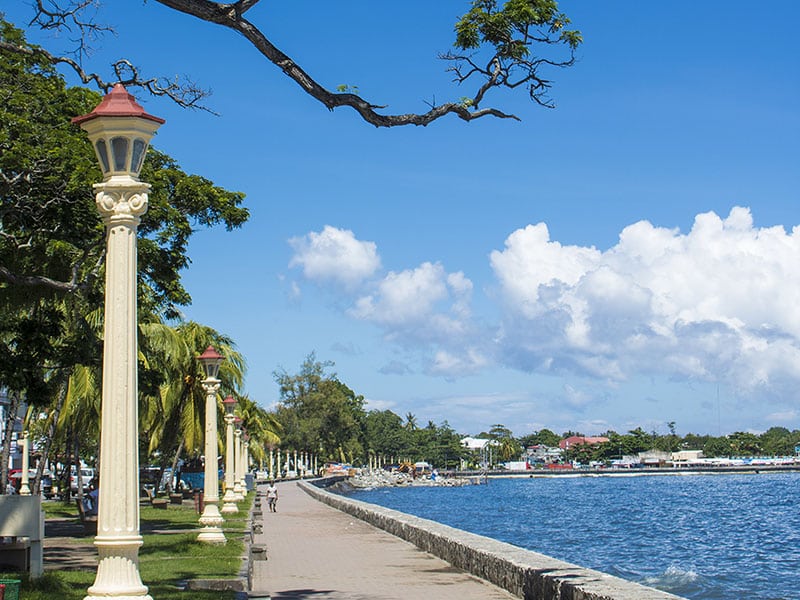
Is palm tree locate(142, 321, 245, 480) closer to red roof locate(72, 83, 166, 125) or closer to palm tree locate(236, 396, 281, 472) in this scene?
palm tree locate(236, 396, 281, 472)

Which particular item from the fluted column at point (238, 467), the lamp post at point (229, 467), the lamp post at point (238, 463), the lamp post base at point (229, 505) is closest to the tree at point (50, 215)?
the lamp post at point (229, 467)

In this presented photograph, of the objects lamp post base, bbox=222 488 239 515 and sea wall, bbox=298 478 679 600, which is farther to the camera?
lamp post base, bbox=222 488 239 515

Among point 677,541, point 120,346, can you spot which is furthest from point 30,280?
point 677,541

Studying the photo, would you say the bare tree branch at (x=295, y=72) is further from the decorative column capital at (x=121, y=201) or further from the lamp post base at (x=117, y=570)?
the lamp post base at (x=117, y=570)

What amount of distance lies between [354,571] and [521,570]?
15.2ft

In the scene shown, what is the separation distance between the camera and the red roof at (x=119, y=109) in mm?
7738

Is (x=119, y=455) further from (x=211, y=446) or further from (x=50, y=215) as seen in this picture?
(x=211, y=446)

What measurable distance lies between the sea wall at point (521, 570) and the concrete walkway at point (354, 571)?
8.0 inches

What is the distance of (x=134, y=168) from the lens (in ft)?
26.1

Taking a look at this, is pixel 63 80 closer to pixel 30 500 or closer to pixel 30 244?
pixel 30 244

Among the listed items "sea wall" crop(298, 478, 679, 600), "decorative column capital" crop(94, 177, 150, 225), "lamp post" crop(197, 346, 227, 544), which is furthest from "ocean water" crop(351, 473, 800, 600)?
"decorative column capital" crop(94, 177, 150, 225)

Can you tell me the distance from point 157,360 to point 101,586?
26.9m

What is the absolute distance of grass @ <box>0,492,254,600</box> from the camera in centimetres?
1245

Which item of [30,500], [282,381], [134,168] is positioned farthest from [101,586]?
[282,381]
